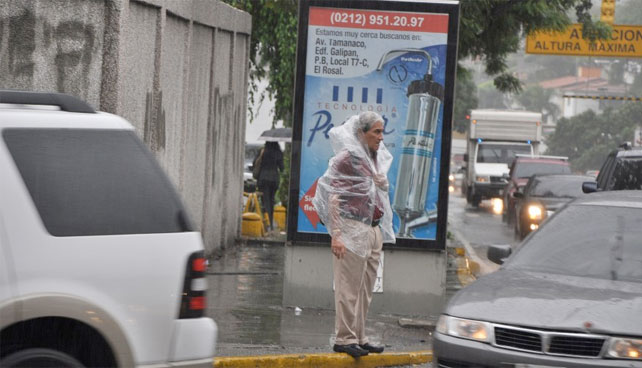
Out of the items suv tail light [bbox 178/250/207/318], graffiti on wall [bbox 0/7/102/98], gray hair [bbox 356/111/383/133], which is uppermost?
graffiti on wall [bbox 0/7/102/98]

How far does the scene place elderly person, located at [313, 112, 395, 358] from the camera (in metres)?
8.62

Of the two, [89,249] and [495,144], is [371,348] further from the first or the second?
[495,144]

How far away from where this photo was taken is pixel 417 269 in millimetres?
11320

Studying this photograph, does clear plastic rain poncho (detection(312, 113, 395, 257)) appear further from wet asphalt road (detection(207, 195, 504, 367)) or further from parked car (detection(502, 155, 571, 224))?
parked car (detection(502, 155, 571, 224))

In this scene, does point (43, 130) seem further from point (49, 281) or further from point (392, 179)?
point (392, 179)

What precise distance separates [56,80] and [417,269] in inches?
154

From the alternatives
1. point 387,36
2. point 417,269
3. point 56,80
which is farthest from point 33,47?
point 417,269

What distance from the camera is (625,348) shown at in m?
6.37

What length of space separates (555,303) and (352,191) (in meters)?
2.28

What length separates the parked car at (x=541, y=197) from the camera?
70.5 ft

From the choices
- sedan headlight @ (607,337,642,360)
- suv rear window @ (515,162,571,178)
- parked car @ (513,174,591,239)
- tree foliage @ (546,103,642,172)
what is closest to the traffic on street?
sedan headlight @ (607,337,642,360)

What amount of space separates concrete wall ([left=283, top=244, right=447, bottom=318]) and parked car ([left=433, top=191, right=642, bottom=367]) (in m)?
3.18

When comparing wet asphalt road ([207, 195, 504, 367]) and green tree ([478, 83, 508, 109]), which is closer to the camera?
wet asphalt road ([207, 195, 504, 367])

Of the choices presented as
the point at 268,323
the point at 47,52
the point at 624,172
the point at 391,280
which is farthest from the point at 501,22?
the point at 47,52
